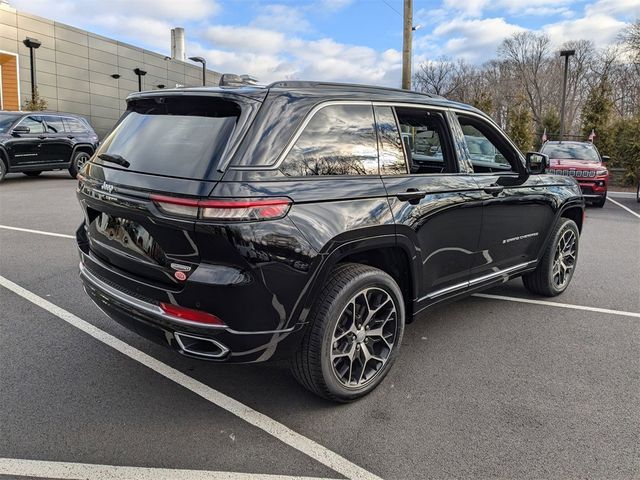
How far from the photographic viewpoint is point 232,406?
3.07m

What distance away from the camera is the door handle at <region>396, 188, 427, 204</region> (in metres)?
3.22

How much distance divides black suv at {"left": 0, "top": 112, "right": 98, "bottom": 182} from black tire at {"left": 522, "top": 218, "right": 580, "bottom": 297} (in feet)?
36.4

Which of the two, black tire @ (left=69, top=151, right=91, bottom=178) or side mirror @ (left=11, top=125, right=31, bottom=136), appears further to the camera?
black tire @ (left=69, top=151, right=91, bottom=178)

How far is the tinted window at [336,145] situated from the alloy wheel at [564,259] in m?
2.84

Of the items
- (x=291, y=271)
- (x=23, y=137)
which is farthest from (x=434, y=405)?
(x=23, y=137)

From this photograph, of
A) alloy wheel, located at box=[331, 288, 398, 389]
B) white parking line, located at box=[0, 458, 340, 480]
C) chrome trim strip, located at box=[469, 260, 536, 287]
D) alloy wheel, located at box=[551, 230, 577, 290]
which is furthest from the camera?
alloy wheel, located at box=[551, 230, 577, 290]

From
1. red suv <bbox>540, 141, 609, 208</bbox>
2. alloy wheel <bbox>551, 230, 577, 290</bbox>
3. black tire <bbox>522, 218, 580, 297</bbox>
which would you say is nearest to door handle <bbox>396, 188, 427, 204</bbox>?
black tire <bbox>522, 218, 580, 297</bbox>

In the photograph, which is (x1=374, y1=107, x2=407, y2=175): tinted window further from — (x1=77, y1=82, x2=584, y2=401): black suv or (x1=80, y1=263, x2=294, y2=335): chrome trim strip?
(x1=80, y1=263, x2=294, y2=335): chrome trim strip

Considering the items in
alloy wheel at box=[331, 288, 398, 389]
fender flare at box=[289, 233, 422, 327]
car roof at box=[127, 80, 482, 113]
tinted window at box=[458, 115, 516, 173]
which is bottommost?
alloy wheel at box=[331, 288, 398, 389]

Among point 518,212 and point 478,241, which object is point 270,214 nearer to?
point 478,241

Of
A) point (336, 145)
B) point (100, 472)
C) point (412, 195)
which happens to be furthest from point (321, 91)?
point (100, 472)

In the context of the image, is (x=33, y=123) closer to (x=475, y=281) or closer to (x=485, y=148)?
(x=485, y=148)

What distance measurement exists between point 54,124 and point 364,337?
46.3 feet

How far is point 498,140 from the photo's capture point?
4398 millimetres
